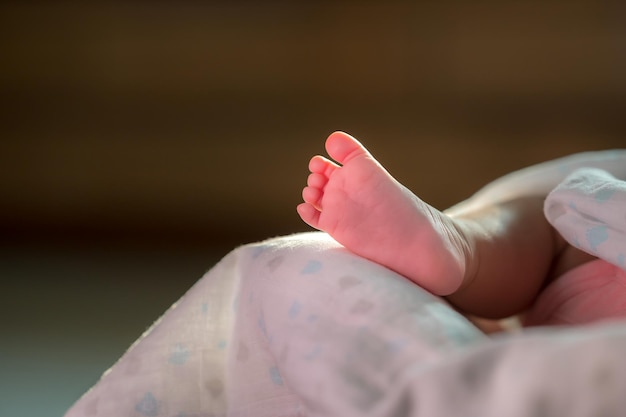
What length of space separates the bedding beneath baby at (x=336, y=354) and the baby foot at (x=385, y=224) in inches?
0.9

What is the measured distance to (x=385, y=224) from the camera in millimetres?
609

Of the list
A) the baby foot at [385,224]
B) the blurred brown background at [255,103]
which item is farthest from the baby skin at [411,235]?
the blurred brown background at [255,103]

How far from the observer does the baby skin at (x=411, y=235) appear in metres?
0.60

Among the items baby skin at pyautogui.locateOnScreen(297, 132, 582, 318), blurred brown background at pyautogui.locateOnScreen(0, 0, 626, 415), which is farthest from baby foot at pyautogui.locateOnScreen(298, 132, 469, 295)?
blurred brown background at pyautogui.locateOnScreen(0, 0, 626, 415)

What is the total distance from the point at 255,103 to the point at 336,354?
1.07m

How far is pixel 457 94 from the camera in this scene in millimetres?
1476

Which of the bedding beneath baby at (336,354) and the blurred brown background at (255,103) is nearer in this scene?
the bedding beneath baby at (336,354)

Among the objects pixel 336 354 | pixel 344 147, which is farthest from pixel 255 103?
pixel 336 354

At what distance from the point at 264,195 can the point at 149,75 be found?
33cm

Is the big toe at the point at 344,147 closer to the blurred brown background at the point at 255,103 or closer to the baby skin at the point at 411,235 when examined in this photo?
the baby skin at the point at 411,235

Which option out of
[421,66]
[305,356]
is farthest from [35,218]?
[305,356]

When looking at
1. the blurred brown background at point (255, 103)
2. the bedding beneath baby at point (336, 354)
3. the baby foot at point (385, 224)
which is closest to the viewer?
the bedding beneath baby at point (336, 354)

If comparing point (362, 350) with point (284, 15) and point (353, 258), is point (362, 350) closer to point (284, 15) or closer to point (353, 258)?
point (353, 258)

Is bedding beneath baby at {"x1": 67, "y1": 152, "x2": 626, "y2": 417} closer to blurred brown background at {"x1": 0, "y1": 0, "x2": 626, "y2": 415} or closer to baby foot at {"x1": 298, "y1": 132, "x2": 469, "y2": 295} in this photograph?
baby foot at {"x1": 298, "y1": 132, "x2": 469, "y2": 295}
